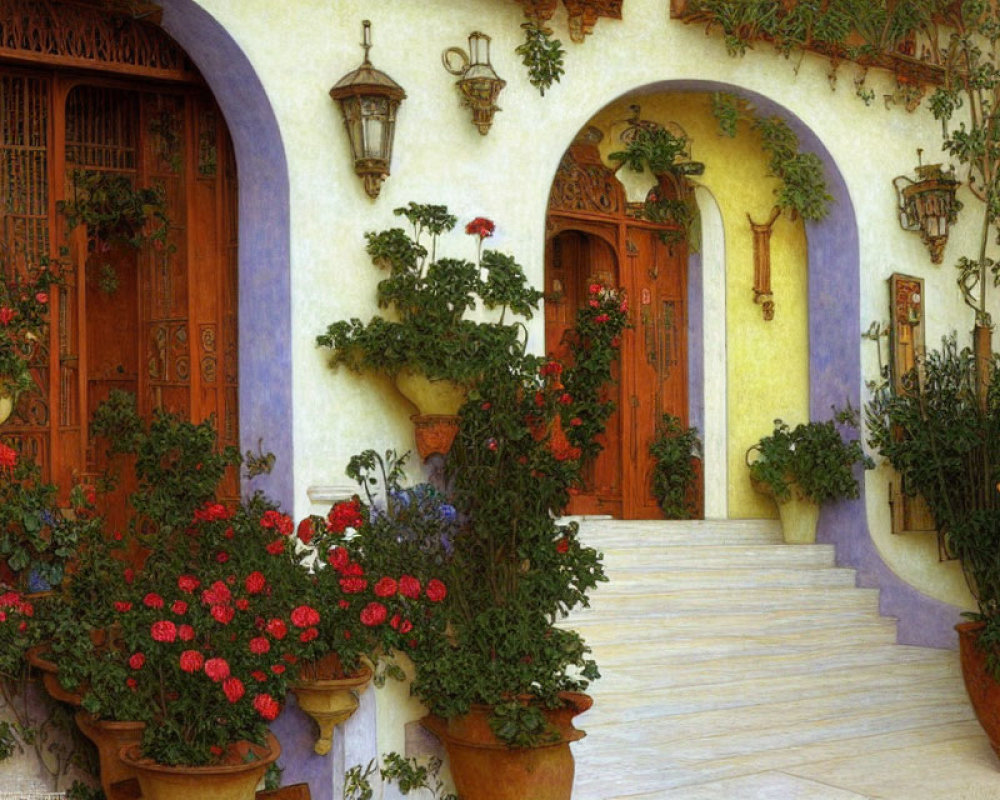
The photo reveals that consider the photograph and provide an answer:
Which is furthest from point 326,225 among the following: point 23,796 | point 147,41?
point 23,796

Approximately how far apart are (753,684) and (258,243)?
11.6ft

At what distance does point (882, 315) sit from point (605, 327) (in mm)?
1916

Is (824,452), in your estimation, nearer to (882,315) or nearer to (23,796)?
(882,315)

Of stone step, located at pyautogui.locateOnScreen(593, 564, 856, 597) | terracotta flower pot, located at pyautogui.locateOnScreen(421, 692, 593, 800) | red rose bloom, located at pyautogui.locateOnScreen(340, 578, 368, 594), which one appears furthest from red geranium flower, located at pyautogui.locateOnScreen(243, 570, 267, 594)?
stone step, located at pyautogui.locateOnScreen(593, 564, 856, 597)

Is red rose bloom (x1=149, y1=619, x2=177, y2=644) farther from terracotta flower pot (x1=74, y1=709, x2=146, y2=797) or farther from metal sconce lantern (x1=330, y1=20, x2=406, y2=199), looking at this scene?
metal sconce lantern (x1=330, y1=20, x2=406, y2=199)

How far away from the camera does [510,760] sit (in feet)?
17.5

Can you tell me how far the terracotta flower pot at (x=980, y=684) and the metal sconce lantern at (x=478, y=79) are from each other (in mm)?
3525

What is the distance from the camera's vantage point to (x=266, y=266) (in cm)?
655

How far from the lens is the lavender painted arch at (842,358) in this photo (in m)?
8.56

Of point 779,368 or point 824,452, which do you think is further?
point 779,368

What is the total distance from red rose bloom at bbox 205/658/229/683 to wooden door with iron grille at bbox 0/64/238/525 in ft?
7.51

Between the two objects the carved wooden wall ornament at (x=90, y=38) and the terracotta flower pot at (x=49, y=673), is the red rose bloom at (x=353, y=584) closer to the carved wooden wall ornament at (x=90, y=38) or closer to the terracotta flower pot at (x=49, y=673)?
the terracotta flower pot at (x=49, y=673)

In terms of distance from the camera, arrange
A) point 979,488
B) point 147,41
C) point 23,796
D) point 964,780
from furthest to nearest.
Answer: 1. point 979,488
2. point 147,41
3. point 964,780
4. point 23,796

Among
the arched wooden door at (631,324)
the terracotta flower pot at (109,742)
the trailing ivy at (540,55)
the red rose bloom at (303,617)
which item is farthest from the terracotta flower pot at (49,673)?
the arched wooden door at (631,324)
